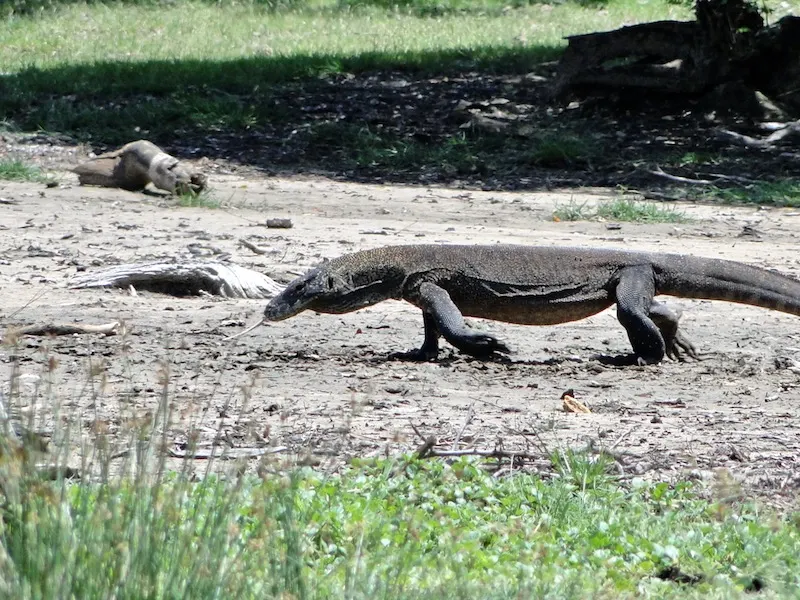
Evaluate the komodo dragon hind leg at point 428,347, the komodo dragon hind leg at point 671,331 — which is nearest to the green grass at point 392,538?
the komodo dragon hind leg at point 428,347

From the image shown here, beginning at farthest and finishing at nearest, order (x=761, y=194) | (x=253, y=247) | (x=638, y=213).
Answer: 1. (x=761, y=194)
2. (x=638, y=213)
3. (x=253, y=247)

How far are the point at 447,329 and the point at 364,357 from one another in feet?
1.51

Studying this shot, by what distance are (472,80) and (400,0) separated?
338 inches

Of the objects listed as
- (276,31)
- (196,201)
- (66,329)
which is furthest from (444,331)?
(276,31)

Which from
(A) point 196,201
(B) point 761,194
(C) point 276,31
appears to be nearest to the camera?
(A) point 196,201

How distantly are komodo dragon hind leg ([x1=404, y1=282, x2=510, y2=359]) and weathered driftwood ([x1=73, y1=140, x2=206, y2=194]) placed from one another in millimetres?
5030

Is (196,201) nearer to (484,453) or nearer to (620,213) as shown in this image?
(620,213)

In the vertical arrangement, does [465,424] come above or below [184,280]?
above

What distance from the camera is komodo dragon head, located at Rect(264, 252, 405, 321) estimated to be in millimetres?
6672

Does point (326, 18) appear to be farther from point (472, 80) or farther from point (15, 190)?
point (15, 190)

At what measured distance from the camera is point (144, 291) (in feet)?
25.8

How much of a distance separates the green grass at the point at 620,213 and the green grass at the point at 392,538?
6507 millimetres

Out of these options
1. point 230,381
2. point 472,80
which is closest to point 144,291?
point 230,381

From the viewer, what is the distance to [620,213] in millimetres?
10836
